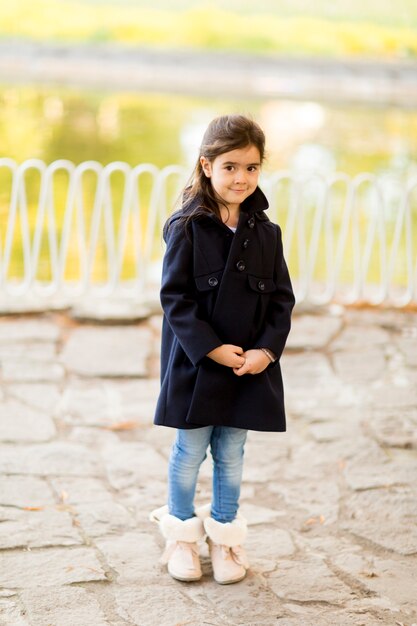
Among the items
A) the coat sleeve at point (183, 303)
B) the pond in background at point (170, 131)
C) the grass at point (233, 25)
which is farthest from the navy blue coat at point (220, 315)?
the grass at point (233, 25)

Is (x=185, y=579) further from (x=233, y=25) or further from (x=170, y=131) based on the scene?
(x=233, y=25)

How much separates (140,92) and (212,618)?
70.6 feet

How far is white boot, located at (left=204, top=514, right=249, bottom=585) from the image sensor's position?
3350mm

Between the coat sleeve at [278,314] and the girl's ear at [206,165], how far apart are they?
0.33 metres

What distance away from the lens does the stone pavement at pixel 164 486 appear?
3.23 m

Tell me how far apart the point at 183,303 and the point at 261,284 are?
0.90ft

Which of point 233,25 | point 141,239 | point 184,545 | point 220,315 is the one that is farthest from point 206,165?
point 233,25

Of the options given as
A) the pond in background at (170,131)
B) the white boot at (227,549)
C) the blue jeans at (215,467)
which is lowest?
the white boot at (227,549)

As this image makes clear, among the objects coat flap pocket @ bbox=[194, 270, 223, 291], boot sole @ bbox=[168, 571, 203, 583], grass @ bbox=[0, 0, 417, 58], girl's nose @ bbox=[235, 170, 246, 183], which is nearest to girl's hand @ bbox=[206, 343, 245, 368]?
coat flap pocket @ bbox=[194, 270, 223, 291]

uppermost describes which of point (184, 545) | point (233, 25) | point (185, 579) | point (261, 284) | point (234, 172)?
point (233, 25)

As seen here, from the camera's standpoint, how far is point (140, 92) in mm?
23562

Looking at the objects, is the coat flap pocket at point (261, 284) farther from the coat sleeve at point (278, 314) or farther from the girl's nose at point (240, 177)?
the girl's nose at point (240, 177)

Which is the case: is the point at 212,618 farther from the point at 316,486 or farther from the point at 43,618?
the point at 316,486

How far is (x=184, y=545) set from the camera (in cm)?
339
